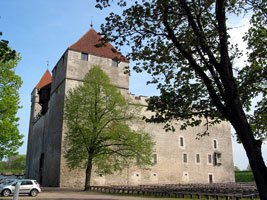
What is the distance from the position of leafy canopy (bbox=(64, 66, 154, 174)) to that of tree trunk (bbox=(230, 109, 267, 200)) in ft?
52.7

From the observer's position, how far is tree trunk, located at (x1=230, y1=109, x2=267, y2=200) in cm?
737

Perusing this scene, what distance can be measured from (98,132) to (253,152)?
17601mm

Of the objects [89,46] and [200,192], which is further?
[89,46]

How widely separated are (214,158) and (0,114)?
113 feet

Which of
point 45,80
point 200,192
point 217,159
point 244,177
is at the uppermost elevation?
point 45,80

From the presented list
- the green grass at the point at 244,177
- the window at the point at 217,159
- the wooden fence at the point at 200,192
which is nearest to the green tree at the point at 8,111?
the wooden fence at the point at 200,192

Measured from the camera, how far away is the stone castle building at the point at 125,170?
31062mm

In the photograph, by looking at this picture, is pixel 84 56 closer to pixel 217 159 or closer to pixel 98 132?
pixel 98 132

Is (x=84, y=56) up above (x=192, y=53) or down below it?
above

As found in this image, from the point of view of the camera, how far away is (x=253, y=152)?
7672 mm

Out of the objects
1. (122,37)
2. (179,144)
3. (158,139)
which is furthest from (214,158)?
(122,37)

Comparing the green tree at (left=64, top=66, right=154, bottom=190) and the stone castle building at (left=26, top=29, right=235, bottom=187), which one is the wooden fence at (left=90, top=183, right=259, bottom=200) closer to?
the green tree at (left=64, top=66, right=154, bottom=190)

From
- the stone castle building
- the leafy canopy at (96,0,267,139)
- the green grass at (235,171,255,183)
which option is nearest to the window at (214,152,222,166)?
the stone castle building

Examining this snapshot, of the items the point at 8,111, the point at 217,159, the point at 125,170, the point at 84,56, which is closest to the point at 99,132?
the point at 8,111
